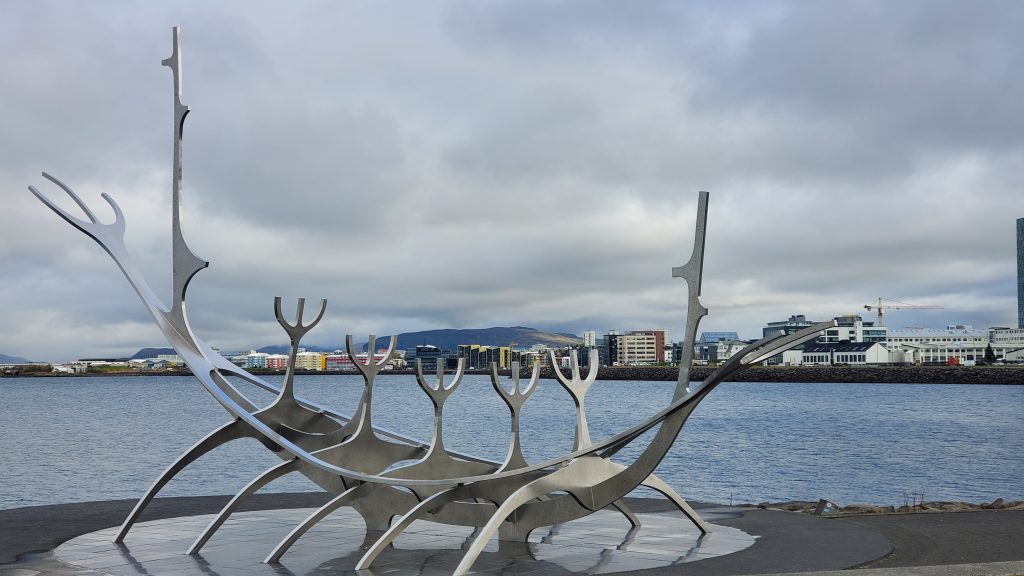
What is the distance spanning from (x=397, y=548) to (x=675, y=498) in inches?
149

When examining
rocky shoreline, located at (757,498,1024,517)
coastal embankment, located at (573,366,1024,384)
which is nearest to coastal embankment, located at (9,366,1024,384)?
coastal embankment, located at (573,366,1024,384)

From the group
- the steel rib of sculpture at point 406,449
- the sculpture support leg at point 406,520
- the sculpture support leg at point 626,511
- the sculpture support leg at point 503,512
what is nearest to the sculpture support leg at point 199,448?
the steel rib of sculpture at point 406,449

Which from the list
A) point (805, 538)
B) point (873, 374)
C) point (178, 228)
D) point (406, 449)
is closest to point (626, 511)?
point (805, 538)

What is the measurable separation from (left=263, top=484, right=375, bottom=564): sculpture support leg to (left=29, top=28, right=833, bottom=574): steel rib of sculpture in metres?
→ 0.02

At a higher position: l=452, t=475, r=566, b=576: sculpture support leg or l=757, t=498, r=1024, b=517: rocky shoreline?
l=452, t=475, r=566, b=576: sculpture support leg

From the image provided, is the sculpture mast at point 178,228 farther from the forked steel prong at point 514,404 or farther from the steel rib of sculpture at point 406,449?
the forked steel prong at point 514,404

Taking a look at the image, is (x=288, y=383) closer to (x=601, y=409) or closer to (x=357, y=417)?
(x=357, y=417)

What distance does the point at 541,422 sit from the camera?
67.4 m

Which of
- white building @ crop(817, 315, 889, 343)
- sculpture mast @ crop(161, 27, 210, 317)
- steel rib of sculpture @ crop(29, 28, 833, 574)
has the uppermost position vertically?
white building @ crop(817, 315, 889, 343)

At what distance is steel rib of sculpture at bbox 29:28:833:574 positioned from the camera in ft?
39.8

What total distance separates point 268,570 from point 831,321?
691 centimetres

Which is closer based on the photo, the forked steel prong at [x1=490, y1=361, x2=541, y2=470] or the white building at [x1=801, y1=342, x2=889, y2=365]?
the forked steel prong at [x1=490, y1=361, x2=541, y2=470]

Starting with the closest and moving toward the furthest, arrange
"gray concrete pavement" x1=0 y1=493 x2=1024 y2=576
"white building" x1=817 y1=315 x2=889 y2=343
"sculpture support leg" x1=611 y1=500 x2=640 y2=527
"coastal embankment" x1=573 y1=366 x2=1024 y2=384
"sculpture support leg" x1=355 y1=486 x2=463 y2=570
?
"gray concrete pavement" x1=0 y1=493 x2=1024 y2=576 → "sculpture support leg" x1=355 y1=486 x2=463 y2=570 → "sculpture support leg" x1=611 y1=500 x2=640 y2=527 → "coastal embankment" x1=573 y1=366 x2=1024 y2=384 → "white building" x1=817 y1=315 x2=889 y2=343

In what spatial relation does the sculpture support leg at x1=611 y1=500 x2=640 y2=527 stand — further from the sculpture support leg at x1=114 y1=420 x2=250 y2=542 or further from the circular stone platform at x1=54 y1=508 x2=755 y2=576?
the sculpture support leg at x1=114 y1=420 x2=250 y2=542
